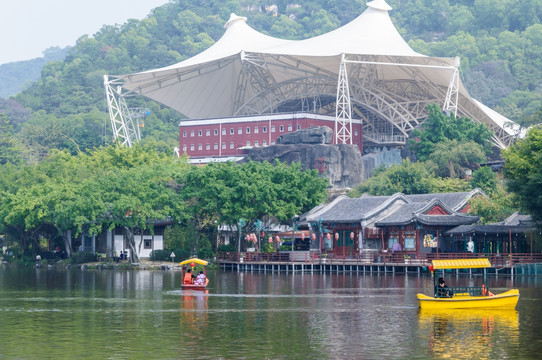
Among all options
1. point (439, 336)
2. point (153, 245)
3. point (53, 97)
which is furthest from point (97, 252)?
point (53, 97)

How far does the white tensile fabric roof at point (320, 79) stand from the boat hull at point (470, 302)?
71.8m

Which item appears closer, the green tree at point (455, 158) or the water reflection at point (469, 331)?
the water reflection at point (469, 331)

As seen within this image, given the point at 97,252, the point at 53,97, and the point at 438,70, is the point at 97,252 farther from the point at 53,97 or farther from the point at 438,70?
the point at 53,97

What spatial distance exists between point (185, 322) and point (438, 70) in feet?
291

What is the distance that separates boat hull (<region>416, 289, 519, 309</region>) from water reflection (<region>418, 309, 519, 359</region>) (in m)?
0.25

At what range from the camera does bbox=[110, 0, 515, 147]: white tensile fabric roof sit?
11944cm

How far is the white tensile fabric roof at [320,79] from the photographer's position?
392ft

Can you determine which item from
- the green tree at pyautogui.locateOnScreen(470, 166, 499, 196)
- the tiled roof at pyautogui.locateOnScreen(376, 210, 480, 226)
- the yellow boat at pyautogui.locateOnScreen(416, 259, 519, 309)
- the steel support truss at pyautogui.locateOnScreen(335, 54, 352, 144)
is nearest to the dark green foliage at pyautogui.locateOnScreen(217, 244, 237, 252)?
the tiled roof at pyautogui.locateOnScreen(376, 210, 480, 226)

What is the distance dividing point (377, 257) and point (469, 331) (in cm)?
3867

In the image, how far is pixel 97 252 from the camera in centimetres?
8938

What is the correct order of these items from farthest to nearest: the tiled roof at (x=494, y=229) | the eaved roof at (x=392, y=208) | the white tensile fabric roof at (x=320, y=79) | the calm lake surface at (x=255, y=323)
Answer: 1. the white tensile fabric roof at (x=320, y=79)
2. the eaved roof at (x=392, y=208)
3. the tiled roof at (x=494, y=229)
4. the calm lake surface at (x=255, y=323)

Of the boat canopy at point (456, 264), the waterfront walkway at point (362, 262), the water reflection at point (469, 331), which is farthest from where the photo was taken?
the waterfront walkway at point (362, 262)

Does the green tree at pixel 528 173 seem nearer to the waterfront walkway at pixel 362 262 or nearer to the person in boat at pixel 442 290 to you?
the waterfront walkway at pixel 362 262

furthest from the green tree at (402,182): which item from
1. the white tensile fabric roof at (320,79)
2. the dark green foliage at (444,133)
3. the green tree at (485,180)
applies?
the white tensile fabric roof at (320,79)
